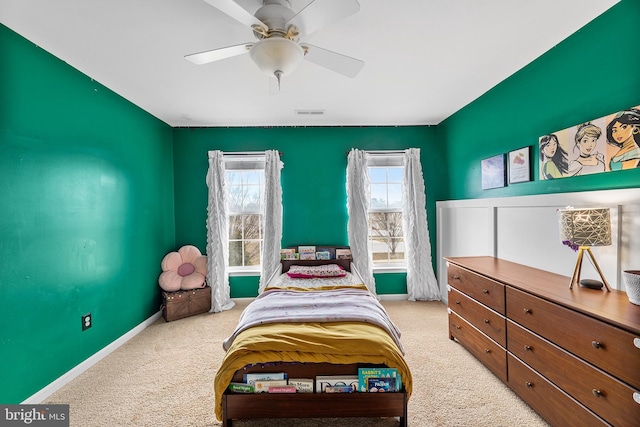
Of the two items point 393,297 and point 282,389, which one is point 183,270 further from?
point 393,297

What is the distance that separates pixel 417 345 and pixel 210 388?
6.30ft

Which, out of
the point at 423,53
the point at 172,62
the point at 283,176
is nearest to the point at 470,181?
the point at 423,53

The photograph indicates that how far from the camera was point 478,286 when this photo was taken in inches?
92.7

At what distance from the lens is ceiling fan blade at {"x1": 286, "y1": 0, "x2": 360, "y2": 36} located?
4.39ft

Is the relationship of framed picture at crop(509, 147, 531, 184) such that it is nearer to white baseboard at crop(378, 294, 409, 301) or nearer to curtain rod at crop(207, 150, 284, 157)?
white baseboard at crop(378, 294, 409, 301)

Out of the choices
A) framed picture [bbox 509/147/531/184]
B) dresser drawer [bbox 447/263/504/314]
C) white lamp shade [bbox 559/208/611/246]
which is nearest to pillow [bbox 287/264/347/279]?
dresser drawer [bbox 447/263/504/314]

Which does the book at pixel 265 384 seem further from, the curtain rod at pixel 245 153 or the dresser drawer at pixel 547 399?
the curtain rod at pixel 245 153

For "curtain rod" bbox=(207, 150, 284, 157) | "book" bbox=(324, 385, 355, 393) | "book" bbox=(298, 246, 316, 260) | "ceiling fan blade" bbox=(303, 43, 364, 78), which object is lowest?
"book" bbox=(324, 385, 355, 393)

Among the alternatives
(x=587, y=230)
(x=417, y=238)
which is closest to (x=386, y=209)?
(x=417, y=238)

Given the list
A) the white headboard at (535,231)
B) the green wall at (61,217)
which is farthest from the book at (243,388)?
the white headboard at (535,231)

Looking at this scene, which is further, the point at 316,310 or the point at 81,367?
the point at 81,367

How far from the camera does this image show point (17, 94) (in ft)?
6.33

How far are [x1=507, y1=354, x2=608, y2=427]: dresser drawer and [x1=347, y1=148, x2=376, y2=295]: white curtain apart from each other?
2111 mm

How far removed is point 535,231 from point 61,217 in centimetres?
393
